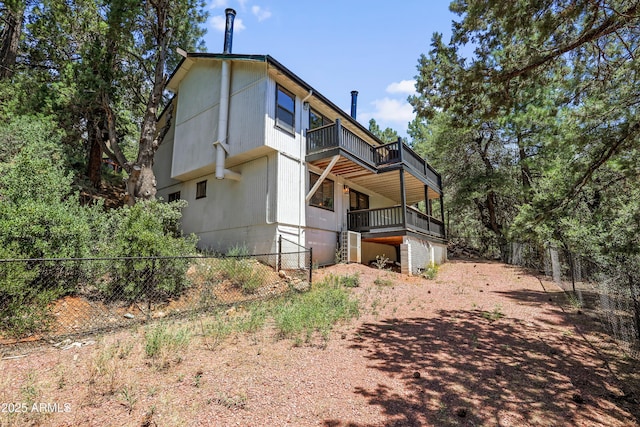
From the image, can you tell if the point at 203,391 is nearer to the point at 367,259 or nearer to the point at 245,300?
the point at 245,300

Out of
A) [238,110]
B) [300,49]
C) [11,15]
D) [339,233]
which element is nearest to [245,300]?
[339,233]

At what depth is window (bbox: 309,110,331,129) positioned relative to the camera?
14052mm

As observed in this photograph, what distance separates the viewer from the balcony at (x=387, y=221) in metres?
13.6

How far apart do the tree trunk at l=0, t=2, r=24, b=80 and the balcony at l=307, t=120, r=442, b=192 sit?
51.9 ft

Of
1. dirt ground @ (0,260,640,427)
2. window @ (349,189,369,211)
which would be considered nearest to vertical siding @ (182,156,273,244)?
window @ (349,189,369,211)

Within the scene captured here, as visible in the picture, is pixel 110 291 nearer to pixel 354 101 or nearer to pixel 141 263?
pixel 141 263

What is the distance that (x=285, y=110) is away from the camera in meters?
12.5

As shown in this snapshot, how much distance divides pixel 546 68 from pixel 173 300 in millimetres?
9815

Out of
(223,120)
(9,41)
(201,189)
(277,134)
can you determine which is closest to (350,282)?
(277,134)

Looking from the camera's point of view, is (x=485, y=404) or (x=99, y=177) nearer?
(x=485, y=404)

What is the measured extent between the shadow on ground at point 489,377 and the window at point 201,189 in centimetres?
1089

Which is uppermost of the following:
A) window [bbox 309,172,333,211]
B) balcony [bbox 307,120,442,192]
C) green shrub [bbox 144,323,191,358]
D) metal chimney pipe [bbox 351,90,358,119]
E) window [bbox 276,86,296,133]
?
metal chimney pipe [bbox 351,90,358,119]

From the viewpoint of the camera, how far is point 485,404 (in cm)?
340

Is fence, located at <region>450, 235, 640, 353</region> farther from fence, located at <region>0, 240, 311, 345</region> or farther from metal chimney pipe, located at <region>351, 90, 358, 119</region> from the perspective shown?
metal chimney pipe, located at <region>351, 90, 358, 119</region>
